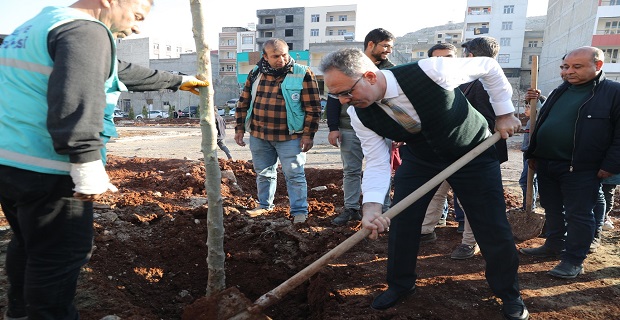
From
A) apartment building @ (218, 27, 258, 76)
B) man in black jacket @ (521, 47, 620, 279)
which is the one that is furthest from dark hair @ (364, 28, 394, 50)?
apartment building @ (218, 27, 258, 76)

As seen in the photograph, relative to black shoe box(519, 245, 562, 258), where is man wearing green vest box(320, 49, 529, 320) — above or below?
above

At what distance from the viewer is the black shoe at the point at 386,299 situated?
2.52 meters

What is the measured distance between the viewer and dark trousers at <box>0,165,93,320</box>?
1.64 metres

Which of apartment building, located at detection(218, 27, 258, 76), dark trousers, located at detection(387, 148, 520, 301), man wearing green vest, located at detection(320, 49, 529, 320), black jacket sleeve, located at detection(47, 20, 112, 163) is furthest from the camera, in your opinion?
apartment building, located at detection(218, 27, 258, 76)

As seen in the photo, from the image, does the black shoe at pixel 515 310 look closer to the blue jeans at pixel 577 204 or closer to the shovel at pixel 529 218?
the blue jeans at pixel 577 204

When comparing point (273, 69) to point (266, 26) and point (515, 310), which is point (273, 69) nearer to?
point (515, 310)

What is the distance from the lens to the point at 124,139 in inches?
567

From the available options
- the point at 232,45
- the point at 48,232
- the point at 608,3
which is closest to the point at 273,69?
the point at 48,232

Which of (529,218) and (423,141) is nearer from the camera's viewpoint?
(423,141)

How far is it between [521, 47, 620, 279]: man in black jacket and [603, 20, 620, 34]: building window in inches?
1527

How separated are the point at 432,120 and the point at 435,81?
0.70ft

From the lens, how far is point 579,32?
36188 mm

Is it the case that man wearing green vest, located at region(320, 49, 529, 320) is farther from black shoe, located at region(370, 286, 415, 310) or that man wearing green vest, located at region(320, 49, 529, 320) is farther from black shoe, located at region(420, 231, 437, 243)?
black shoe, located at region(420, 231, 437, 243)

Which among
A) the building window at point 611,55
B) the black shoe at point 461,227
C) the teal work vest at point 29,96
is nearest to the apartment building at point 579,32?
the building window at point 611,55
